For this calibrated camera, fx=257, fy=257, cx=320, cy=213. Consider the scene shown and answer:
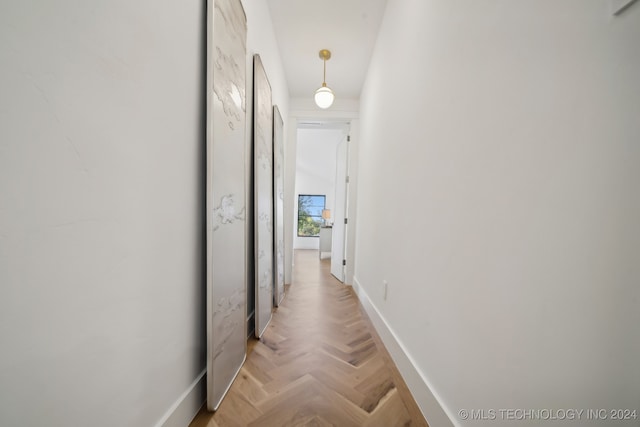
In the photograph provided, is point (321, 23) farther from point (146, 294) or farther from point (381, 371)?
point (381, 371)

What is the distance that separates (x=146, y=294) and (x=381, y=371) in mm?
1466

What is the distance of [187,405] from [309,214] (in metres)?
7.30

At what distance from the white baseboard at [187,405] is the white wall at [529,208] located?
1104mm

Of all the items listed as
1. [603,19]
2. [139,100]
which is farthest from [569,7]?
[139,100]

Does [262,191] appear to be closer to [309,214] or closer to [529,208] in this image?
[529,208]

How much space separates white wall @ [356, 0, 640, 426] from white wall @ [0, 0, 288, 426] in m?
1.14

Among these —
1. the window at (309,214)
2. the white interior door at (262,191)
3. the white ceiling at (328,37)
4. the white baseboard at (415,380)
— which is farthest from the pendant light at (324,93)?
the window at (309,214)

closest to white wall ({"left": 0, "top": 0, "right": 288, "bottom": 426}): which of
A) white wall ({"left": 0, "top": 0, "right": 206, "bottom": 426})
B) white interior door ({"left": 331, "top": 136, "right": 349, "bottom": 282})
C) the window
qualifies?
white wall ({"left": 0, "top": 0, "right": 206, "bottom": 426})

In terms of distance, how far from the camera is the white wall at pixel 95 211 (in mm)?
510

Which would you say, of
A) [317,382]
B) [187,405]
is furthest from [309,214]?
[187,405]

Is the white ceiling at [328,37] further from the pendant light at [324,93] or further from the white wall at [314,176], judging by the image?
the white wall at [314,176]

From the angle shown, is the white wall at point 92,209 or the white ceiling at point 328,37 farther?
the white ceiling at point 328,37

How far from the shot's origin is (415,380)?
136 centimetres

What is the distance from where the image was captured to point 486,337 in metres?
0.85
